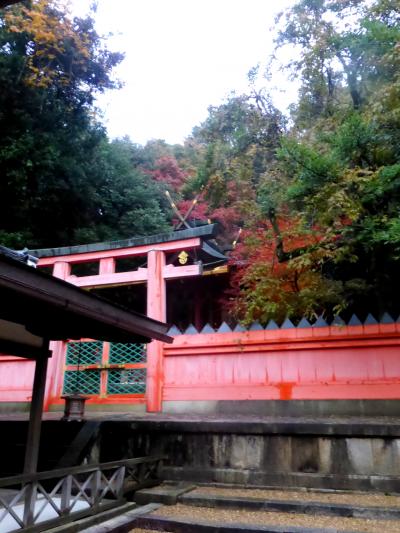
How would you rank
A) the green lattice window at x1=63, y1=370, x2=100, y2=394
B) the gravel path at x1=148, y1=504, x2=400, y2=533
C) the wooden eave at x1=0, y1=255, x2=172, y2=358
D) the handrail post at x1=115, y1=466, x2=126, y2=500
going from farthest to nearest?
the green lattice window at x1=63, y1=370, x2=100, y2=394
the handrail post at x1=115, y1=466, x2=126, y2=500
the gravel path at x1=148, y1=504, x2=400, y2=533
the wooden eave at x1=0, y1=255, x2=172, y2=358

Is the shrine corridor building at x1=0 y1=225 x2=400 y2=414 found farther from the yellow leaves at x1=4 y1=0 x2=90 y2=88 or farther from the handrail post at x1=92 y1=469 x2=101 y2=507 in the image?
the yellow leaves at x1=4 y1=0 x2=90 y2=88

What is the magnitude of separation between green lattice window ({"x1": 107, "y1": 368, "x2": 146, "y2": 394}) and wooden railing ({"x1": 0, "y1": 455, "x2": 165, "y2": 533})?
3154 millimetres

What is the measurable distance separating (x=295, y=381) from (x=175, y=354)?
2728 millimetres

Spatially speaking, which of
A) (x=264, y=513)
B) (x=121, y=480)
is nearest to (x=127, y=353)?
(x=121, y=480)

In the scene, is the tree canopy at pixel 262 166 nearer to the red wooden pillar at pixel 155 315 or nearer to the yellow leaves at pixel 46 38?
the yellow leaves at pixel 46 38

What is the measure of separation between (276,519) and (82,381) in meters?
6.62

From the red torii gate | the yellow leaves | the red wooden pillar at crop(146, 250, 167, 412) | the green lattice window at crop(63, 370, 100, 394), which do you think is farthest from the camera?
the yellow leaves

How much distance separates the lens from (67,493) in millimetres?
4941

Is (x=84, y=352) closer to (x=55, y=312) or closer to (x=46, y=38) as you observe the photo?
(x=55, y=312)

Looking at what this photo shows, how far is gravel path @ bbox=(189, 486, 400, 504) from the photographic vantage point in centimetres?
547

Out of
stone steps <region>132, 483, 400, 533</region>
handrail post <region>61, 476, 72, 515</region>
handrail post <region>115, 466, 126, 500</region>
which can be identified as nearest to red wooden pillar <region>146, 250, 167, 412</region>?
stone steps <region>132, 483, 400, 533</region>

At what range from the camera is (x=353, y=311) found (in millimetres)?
11367

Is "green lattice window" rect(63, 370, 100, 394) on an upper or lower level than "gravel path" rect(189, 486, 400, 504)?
upper

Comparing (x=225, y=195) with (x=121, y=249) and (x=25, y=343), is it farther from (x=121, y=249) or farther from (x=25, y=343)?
(x=25, y=343)
